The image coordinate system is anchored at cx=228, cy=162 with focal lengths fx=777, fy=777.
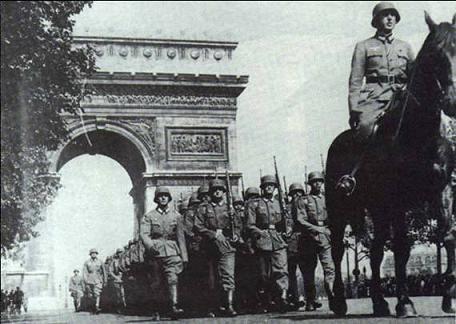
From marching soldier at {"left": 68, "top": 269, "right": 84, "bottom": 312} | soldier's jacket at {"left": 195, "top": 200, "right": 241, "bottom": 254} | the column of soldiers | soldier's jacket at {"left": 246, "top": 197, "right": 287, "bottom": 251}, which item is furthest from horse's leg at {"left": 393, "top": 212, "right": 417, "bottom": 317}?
marching soldier at {"left": 68, "top": 269, "right": 84, "bottom": 312}

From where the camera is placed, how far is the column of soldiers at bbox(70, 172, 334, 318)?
9.41m

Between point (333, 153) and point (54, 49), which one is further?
point (54, 49)

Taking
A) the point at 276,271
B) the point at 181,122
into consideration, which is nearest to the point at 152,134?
the point at 181,122

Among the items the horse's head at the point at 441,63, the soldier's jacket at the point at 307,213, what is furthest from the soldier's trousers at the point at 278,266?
the horse's head at the point at 441,63

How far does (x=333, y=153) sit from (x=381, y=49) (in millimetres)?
1037

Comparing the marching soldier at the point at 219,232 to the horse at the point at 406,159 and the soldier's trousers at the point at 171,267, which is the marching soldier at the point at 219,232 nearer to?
the soldier's trousers at the point at 171,267

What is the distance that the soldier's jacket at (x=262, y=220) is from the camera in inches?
388

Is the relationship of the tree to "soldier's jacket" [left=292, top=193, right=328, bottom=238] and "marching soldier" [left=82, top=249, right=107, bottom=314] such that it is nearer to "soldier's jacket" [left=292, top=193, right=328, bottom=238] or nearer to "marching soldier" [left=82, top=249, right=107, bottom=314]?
"soldier's jacket" [left=292, top=193, right=328, bottom=238]

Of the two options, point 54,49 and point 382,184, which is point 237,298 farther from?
point 382,184

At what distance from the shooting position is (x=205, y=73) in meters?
28.9

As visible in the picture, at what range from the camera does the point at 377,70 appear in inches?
258

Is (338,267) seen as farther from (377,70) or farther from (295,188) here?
(295,188)

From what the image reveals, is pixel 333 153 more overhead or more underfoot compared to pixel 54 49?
more underfoot

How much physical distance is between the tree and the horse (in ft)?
16.6
